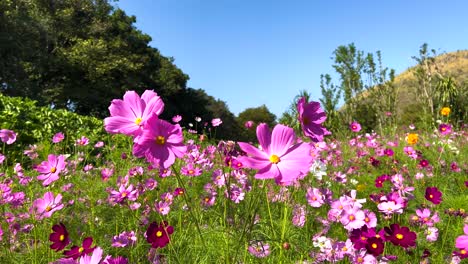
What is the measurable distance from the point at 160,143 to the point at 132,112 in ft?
0.43

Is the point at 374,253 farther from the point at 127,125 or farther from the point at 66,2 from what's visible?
the point at 66,2

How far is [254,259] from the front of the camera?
1802 mm

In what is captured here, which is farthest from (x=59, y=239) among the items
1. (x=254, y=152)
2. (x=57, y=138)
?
(x=57, y=138)

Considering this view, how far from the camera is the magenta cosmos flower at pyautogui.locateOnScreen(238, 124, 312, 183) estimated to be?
34.6 inches

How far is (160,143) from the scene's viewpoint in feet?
3.04

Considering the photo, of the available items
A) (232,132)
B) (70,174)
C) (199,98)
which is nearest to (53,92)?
(199,98)

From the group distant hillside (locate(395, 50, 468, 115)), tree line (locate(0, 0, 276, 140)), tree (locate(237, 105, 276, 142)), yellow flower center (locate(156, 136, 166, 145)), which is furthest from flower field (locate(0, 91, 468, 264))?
distant hillside (locate(395, 50, 468, 115))

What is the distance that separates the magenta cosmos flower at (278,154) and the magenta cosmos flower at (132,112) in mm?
243

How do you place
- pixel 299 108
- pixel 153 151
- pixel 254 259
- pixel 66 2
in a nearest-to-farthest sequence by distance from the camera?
pixel 153 151 → pixel 299 108 → pixel 254 259 → pixel 66 2

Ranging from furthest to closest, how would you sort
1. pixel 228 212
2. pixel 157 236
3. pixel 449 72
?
pixel 449 72
pixel 228 212
pixel 157 236

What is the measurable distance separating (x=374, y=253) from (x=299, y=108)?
0.69 m

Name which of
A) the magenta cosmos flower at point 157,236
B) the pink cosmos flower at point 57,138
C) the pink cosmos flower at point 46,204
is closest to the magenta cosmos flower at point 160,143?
the magenta cosmos flower at point 157,236

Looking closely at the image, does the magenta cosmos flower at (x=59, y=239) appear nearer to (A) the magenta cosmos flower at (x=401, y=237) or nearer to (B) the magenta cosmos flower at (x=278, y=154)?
(B) the magenta cosmos flower at (x=278, y=154)

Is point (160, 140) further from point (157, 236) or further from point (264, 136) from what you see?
point (157, 236)
